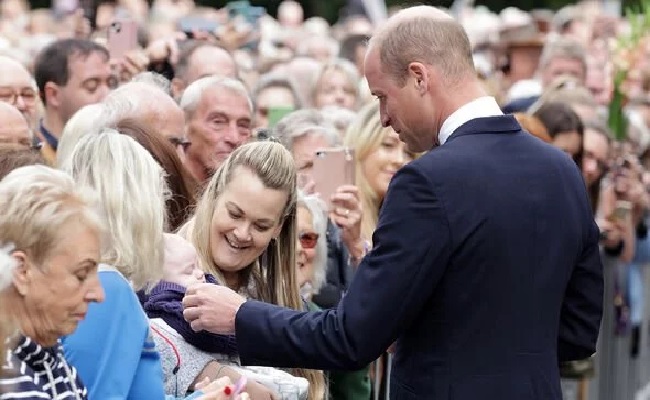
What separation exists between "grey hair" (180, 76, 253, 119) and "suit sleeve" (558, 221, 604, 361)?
3.31 metres

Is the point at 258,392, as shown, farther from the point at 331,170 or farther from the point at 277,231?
the point at 331,170

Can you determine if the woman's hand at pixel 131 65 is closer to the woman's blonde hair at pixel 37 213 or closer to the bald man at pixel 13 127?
the bald man at pixel 13 127

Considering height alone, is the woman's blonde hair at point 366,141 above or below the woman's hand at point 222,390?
below

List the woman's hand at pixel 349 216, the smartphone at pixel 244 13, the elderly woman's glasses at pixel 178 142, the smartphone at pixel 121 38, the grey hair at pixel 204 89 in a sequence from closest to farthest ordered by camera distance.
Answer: the elderly woman's glasses at pixel 178 142, the woman's hand at pixel 349 216, the grey hair at pixel 204 89, the smartphone at pixel 121 38, the smartphone at pixel 244 13

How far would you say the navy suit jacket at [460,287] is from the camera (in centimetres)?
471

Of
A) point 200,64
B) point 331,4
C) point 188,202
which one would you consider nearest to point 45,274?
point 188,202

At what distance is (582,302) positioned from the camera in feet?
17.0

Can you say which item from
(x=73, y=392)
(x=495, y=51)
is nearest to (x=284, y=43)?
(x=495, y=51)

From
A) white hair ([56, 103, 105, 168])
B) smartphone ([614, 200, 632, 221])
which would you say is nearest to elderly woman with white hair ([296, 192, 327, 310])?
white hair ([56, 103, 105, 168])

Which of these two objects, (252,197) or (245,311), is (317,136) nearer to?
(252,197)

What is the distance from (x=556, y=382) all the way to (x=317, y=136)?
360 cm

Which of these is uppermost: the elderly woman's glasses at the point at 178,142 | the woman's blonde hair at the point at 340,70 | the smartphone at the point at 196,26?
the elderly woman's glasses at the point at 178,142

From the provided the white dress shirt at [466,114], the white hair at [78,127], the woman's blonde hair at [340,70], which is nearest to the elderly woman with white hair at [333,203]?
the white hair at [78,127]

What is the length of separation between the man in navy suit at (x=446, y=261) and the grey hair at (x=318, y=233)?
2.01 metres
